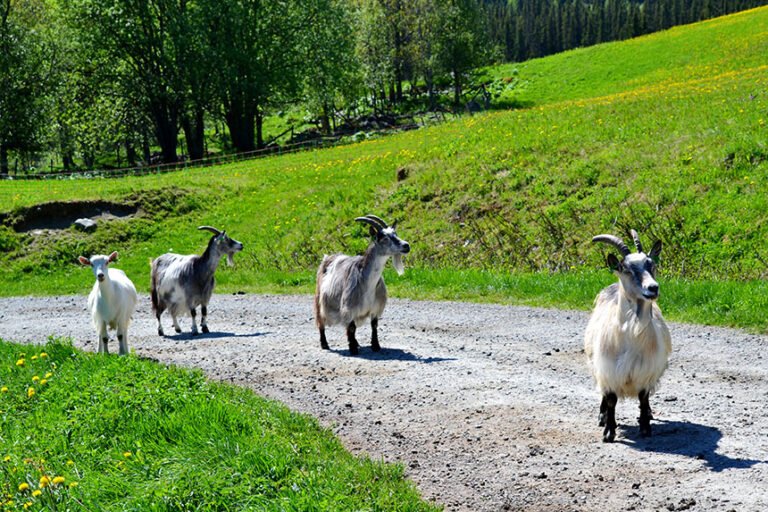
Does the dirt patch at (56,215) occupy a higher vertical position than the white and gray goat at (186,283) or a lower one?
higher

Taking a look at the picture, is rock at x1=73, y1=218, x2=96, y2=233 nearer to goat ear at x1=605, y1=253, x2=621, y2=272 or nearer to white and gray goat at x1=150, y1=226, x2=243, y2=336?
white and gray goat at x1=150, y1=226, x2=243, y2=336

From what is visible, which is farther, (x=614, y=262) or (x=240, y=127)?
(x=240, y=127)

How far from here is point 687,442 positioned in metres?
7.66

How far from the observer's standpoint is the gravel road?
22.2ft

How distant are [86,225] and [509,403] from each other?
80.9 ft

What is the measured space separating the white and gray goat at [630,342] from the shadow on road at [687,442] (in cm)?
17

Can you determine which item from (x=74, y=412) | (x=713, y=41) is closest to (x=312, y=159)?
(x=74, y=412)

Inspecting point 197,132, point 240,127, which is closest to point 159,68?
point 197,132

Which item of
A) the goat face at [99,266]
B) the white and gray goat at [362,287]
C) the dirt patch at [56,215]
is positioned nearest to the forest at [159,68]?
the dirt patch at [56,215]

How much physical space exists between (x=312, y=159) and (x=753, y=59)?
3380 cm

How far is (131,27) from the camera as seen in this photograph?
48.8m

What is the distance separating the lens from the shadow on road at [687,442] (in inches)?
275

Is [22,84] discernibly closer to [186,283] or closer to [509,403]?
[186,283]

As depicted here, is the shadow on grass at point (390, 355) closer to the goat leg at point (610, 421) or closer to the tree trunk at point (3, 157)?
the goat leg at point (610, 421)
